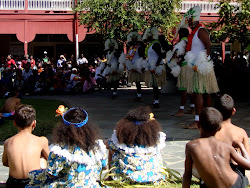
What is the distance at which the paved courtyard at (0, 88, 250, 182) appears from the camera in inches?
239

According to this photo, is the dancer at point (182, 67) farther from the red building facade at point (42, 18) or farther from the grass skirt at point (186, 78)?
the red building facade at point (42, 18)

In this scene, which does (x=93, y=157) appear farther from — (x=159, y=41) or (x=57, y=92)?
(x=57, y=92)

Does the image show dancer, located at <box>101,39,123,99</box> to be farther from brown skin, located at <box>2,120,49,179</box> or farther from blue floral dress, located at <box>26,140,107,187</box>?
blue floral dress, located at <box>26,140,107,187</box>

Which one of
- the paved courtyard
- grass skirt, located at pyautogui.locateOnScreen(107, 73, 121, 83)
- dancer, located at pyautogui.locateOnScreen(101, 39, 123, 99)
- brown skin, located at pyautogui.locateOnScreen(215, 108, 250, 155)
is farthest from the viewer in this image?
grass skirt, located at pyautogui.locateOnScreen(107, 73, 121, 83)

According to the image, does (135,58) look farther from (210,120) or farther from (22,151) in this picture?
(210,120)

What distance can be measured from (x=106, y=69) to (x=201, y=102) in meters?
5.29

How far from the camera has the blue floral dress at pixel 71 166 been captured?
3.61 metres

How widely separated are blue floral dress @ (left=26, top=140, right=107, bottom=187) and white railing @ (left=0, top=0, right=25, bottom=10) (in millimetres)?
21107

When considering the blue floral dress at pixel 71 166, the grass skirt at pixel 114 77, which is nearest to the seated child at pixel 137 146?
the blue floral dress at pixel 71 166

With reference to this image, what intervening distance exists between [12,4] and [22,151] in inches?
819

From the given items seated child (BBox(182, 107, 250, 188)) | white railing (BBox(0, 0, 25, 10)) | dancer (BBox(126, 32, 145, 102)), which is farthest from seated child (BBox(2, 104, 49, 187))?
white railing (BBox(0, 0, 25, 10))

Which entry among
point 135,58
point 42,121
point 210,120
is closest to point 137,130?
point 210,120

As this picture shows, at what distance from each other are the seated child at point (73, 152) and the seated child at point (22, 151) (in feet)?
1.19

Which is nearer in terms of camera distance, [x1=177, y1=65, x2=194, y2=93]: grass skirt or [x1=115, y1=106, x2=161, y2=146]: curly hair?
[x1=115, y1=106, x2=161, y2=146]: curly hair
